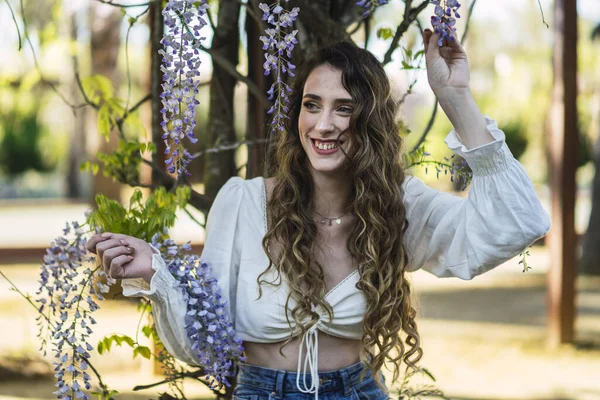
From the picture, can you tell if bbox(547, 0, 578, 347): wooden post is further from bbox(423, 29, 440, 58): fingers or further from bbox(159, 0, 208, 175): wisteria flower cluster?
bbox(159, 0, 208, 175): wisteria flower cluster

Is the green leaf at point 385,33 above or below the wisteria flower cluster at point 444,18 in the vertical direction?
above

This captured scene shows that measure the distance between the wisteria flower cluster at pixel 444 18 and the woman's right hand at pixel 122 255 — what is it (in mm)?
924

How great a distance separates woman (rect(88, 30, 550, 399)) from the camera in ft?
7.08

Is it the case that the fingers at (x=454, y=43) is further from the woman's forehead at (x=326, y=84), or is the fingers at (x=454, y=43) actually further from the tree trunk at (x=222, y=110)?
the tree trunk at (x=222, y=110)

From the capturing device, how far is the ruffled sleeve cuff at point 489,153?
1.96 meters

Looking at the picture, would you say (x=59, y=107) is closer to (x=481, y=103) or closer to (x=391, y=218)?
(x=481, y=103)

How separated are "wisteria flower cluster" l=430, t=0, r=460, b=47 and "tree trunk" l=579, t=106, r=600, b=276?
10086mm

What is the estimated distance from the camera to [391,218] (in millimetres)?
2277

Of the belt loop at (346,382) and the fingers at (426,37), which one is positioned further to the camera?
the belt loop at (346,382)

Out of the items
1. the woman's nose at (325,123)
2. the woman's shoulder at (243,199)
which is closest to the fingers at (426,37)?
the woman's nose at (325,123)

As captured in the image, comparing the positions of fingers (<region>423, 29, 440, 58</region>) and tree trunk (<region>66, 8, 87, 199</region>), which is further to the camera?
tree trunk (<region>66, 8, 87, 199</region>)

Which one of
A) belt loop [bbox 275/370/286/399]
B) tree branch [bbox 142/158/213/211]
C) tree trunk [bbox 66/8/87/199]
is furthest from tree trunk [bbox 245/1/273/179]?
tree trunk [bbox 66/8/87/199]

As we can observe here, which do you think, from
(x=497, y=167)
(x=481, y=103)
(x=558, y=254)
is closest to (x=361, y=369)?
(x=497, y=167)

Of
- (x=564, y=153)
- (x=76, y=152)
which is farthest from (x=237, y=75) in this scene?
(x=76, y=152)
